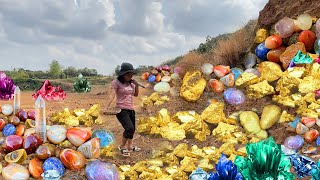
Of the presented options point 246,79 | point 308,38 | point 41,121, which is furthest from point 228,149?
point 308,38

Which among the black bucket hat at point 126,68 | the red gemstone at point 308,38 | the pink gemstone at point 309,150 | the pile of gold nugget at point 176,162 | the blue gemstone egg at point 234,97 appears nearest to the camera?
the pile of gold nugget at point 176,162

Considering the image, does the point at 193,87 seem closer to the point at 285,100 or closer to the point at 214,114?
the point at 214,114

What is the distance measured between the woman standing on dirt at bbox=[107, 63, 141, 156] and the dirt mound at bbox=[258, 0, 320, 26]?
456 centimetres

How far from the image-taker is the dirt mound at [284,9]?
9213 mm

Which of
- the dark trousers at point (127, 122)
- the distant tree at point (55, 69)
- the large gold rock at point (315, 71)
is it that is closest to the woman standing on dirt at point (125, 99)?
the dark trousers at point (127, 122)

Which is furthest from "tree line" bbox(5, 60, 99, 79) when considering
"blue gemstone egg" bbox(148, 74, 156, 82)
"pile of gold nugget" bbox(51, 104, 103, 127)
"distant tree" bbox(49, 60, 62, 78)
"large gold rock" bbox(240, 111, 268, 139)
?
"large gold rock" bbox(240, 111, 268, 139)

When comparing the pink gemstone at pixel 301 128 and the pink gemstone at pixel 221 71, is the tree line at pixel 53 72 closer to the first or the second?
the pink gemstone at pixel 221 71

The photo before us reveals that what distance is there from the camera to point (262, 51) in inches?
360

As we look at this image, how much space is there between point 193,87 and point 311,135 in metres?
2.99

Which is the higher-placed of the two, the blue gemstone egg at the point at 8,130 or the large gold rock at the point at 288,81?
the large gold rock at the point at 288,81

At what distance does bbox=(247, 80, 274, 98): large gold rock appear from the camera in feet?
24.6

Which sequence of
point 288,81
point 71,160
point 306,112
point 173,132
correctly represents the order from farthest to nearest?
point 288,81, point 173,132, point 306,112, point 71,160

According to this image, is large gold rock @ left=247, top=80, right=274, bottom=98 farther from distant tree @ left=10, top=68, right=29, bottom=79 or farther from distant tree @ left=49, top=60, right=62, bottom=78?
distant tree @ left=49, top=60, right=62, bottom=78

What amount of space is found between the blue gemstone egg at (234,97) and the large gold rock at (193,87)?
61 centimetres
